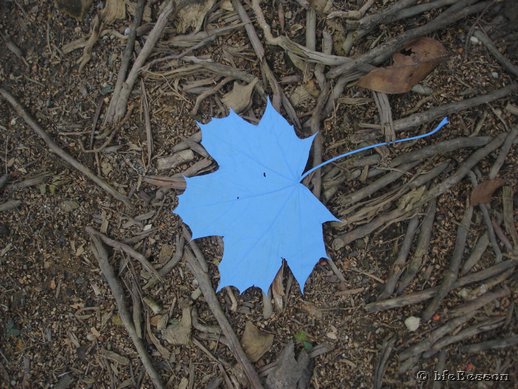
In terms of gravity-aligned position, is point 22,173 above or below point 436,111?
above

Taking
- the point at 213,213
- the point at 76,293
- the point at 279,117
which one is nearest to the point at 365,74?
the point at 279,117

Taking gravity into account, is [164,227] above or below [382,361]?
above

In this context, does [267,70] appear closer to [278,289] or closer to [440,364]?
[278,289]

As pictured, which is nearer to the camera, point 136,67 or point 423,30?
point 423,30

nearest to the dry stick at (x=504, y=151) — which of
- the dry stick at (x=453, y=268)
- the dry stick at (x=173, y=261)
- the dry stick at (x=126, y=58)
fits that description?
the dry stick at (x=453, y=268)

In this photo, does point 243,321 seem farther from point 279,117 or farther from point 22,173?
point 22,173

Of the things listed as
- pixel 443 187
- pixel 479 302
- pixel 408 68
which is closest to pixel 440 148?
pixel 443 187
